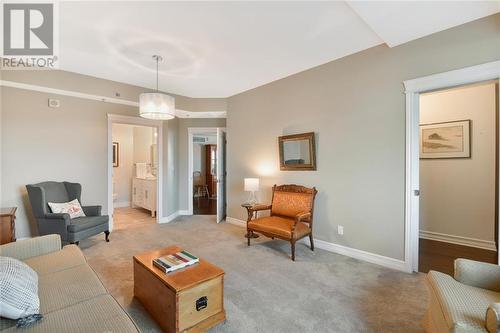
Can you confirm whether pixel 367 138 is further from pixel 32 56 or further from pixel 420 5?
pixel 32 56

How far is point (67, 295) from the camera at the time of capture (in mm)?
1479

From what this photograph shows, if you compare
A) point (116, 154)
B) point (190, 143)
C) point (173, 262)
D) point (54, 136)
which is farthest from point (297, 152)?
point (116, 154)

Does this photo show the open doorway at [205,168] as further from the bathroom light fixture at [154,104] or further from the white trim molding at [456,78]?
the white trim molding at [456,78]

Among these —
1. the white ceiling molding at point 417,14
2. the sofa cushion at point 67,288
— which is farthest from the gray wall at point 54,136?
the white ceiling molding at point 417,14

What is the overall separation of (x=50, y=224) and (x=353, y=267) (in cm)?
402

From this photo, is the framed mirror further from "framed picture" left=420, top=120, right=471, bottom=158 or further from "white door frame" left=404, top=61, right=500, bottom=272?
"framed picture" left=420, top=120, right=471, bottom=158

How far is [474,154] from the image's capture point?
355 centimetres

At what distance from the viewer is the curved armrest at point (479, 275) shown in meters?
1.62

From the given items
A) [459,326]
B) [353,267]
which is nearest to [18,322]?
[459,326]

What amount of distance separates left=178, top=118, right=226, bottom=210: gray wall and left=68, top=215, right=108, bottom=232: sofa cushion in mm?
2215

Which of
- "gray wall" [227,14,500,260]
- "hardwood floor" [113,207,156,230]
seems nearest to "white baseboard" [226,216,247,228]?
"gray wall" [227,14,500,260]

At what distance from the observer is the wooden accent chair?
A: 3.21 meters

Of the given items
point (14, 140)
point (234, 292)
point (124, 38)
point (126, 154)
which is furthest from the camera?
point (126, 154)

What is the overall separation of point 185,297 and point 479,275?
6.60ft
